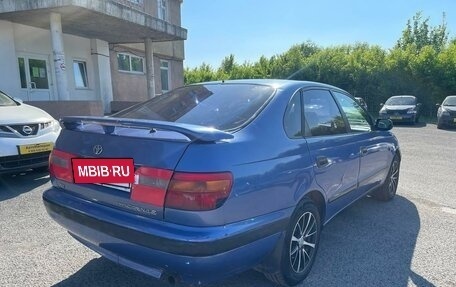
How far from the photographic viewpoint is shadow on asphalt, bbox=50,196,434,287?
9.18 feet

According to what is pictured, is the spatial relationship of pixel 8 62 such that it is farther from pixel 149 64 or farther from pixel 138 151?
pixel 138 151

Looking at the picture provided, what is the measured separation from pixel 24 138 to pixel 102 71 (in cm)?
1008

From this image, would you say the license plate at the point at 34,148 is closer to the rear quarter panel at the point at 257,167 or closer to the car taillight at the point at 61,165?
the car taillight at the point at 61,165

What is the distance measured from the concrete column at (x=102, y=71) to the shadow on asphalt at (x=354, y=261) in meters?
12.3

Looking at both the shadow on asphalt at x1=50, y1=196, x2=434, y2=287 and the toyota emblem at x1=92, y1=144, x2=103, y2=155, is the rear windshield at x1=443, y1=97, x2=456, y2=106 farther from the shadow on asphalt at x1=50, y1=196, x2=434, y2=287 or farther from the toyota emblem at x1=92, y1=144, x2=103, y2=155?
the toyota emblem at x1=92, y1=144, x2=103, y2=155

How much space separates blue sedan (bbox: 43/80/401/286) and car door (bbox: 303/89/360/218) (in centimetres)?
2

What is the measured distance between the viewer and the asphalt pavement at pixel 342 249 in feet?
9.29

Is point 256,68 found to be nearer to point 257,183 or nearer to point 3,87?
point 3,87

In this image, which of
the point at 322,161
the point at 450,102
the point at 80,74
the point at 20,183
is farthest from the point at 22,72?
the point at 450,102

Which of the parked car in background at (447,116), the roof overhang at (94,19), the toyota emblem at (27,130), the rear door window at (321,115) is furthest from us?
the parked car in background at (447,116)

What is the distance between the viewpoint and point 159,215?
2117 millimetres

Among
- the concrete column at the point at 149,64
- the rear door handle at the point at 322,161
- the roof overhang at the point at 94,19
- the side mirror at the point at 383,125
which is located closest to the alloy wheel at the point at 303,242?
the rear door handle at the point at 322,161

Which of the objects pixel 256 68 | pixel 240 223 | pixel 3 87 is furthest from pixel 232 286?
pixel 256 68

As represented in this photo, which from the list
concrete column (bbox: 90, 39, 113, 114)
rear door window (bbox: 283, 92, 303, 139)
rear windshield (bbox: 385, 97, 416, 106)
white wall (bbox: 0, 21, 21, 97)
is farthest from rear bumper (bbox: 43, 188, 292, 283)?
rear windshield (bbox: 385, 97, 416, 106)
